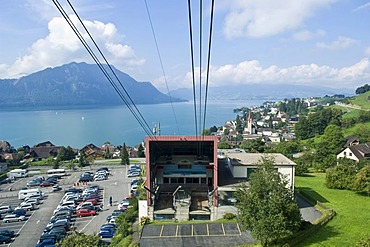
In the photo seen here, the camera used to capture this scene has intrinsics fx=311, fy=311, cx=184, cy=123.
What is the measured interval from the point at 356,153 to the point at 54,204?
34402mm

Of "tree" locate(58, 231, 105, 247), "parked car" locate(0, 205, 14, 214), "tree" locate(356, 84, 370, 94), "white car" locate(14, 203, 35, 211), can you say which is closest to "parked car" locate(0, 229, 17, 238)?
"white car" locate(14, 203, 35, 211)

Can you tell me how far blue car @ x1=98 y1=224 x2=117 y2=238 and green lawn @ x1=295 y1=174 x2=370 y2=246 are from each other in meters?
10.8

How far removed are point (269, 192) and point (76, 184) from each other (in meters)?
25.0

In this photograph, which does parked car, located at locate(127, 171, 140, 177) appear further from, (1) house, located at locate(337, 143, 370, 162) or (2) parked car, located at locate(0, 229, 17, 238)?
(1) house, located at locate(337, 143, 370, 162)

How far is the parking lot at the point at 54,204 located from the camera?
65.1 ft

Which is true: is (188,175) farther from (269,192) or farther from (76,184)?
(76,184)

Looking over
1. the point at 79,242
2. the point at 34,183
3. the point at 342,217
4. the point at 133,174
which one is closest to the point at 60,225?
the point at 79,242

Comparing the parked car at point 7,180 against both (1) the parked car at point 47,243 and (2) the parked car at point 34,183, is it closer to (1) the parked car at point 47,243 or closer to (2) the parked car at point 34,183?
(2) the parked car at point 34,183

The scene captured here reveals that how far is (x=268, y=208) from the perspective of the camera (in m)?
12.3

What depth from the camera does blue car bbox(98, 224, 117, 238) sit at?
1827 centimetres

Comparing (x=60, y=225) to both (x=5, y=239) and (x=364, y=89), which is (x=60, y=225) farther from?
(x=364, y=89)

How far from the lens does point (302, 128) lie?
64.9 m

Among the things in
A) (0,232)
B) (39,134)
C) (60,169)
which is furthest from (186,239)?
(39,134)

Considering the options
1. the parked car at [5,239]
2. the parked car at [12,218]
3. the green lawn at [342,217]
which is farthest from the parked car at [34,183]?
the green lawn at [342,217]
